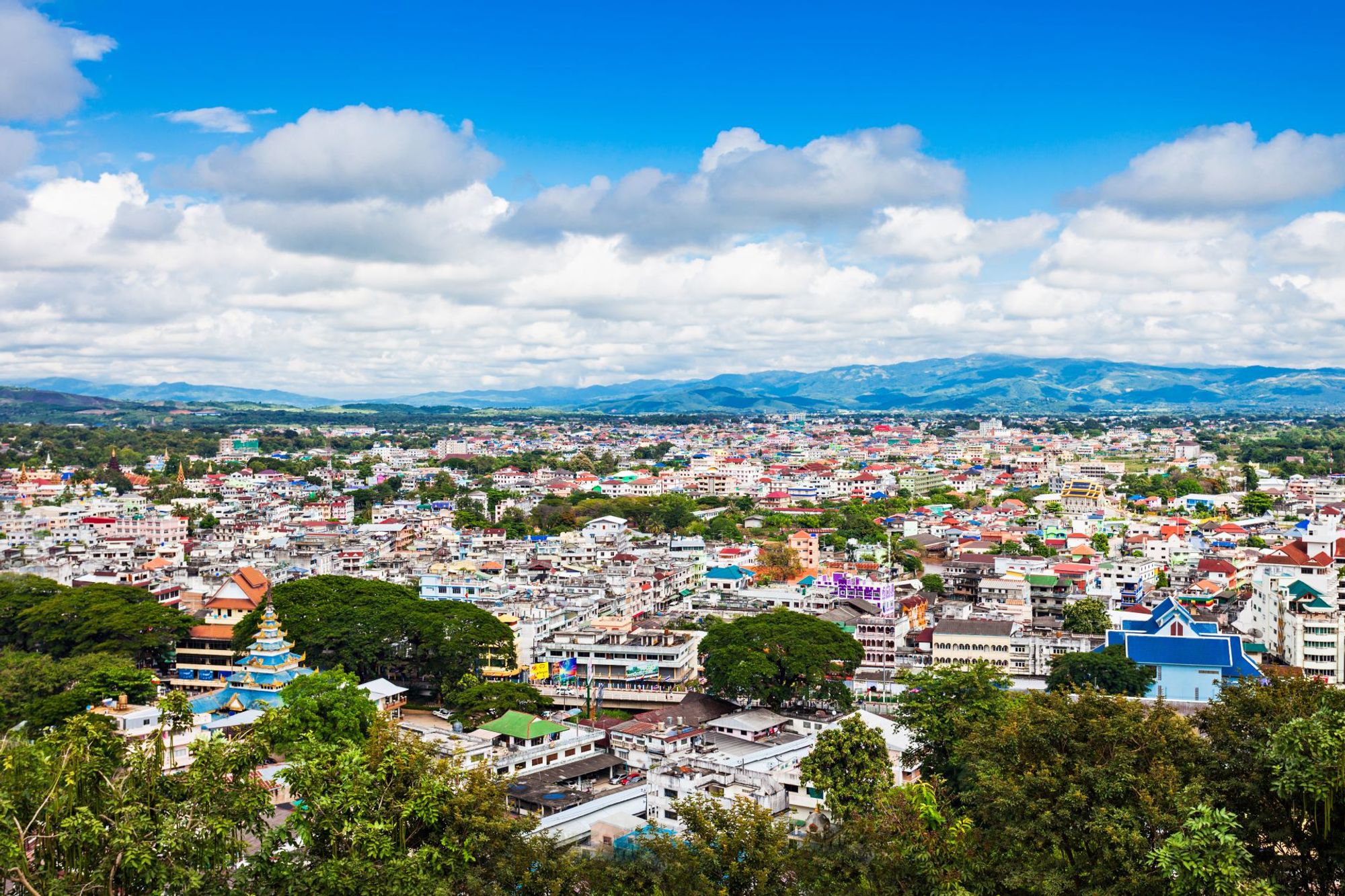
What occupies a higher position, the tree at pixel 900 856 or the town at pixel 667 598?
the tree at pixel 900 856

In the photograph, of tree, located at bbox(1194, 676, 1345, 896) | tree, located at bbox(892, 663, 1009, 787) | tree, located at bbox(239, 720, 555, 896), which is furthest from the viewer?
tree, located at bbox(892, 663, 1009, 787)

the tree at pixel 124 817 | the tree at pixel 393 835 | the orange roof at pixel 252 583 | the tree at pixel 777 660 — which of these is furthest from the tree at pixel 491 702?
the tree at pixel 124 817

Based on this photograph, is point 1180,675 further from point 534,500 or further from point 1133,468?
point 1133,468

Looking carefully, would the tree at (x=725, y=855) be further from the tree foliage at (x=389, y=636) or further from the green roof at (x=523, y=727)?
Result: the tree foliage at (x=389, y=636)

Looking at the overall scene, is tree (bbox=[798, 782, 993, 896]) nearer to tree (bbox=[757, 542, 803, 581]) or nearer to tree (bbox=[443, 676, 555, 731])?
tree (bbox=[443, 676, 555, 731])

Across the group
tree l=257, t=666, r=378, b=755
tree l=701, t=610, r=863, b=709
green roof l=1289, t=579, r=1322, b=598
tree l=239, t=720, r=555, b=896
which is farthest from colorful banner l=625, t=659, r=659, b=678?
green roof l=1289, t=579, r=1322, b=598
